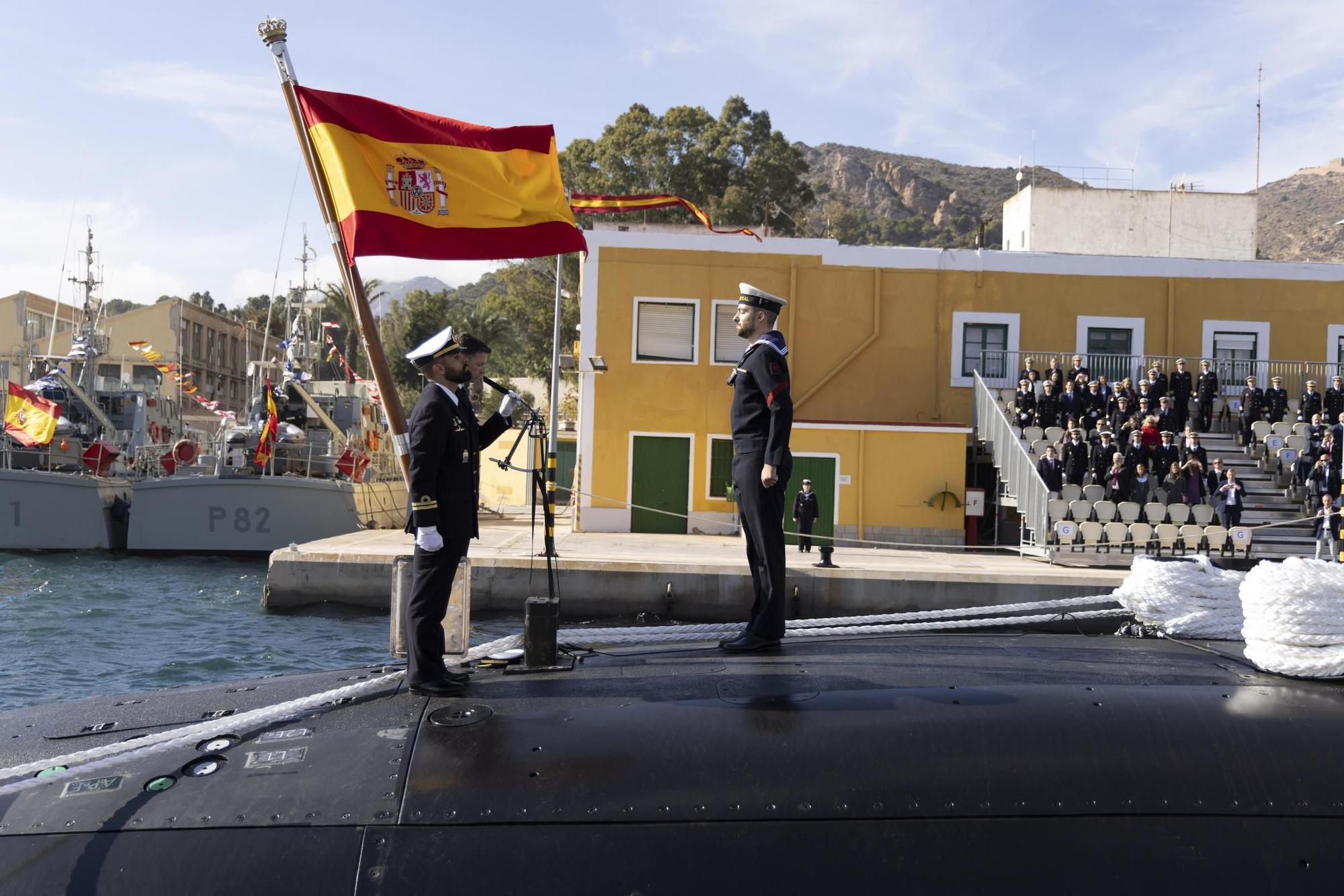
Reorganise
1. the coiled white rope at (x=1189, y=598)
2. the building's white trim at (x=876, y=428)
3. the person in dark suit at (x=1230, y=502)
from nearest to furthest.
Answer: the coiled white rope at (x=1189, y=598), the person in dark suit at (x=1230, y=502), the building's white trim at (x=876, y=428)

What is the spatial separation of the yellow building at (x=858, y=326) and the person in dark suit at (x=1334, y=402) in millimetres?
2258

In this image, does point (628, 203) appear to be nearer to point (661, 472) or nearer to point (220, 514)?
point (661, 472)

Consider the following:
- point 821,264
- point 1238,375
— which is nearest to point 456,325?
point 821,264

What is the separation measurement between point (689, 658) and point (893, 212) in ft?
420

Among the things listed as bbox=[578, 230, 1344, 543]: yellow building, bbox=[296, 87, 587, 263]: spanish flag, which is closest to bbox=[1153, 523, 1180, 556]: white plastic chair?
bbox=[578, 230, 1344, 543]: yellow building

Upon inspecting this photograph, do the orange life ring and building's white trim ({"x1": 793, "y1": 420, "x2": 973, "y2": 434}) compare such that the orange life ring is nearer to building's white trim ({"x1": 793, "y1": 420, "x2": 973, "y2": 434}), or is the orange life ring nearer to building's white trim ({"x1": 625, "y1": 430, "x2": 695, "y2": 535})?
building's white trim ({"x1": 625, "y1": 430, "x2": 695, "y2": 535})

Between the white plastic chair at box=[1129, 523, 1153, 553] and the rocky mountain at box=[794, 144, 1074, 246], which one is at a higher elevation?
the rocky mountain at box=[794, 144, 1074, 246]

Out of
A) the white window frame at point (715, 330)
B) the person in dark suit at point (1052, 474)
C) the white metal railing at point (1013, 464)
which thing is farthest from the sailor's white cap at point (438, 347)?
the white window frame at point (715, 330)

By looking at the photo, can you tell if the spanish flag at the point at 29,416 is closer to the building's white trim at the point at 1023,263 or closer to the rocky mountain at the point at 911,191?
the building's white trim at the point at 1023,263

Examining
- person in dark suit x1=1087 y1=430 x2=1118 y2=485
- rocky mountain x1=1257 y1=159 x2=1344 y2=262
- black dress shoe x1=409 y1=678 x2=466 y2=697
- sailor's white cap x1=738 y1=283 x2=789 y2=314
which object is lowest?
black dress shoe x1=409 y1=678 x2=466 y2=697

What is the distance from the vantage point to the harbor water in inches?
481

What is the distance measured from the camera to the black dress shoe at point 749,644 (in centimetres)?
528

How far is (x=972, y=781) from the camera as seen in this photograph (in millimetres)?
3740

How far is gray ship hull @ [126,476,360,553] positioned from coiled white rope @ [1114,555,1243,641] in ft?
81.1
